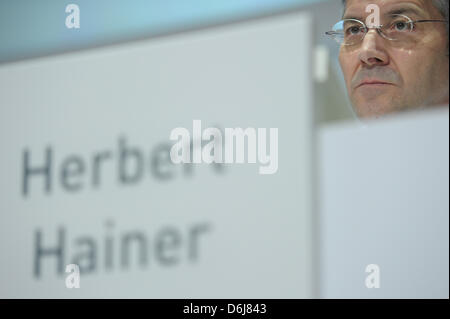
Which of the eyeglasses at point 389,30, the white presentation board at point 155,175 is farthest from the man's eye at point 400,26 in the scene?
the white presentation board at point 155,175

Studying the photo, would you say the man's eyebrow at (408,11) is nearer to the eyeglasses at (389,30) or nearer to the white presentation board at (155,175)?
the eyeglasses at (389,30)

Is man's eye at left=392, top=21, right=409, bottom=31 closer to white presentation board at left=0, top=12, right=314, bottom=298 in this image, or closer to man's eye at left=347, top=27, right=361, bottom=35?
man's eye at left=347, top=27, right=361, bottom=35

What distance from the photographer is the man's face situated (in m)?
0.86

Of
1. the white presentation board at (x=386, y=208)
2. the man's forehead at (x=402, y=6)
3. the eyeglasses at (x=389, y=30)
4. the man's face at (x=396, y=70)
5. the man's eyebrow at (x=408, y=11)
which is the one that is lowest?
the white presentation board at (x=386, y=208)

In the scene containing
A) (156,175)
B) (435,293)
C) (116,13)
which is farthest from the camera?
(116,13)

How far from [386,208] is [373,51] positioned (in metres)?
0.27

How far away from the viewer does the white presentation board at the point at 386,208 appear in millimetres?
667

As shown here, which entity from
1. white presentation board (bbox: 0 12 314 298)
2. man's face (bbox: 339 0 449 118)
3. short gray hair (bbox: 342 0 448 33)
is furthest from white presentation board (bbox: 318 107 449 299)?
short gray hair (bbox: 342 0 448 33)

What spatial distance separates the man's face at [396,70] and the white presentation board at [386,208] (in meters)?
0.18

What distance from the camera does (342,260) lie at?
696 millimetres

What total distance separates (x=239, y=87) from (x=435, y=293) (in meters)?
0.31

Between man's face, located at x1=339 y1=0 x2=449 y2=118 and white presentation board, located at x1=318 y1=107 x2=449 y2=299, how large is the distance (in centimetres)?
18
